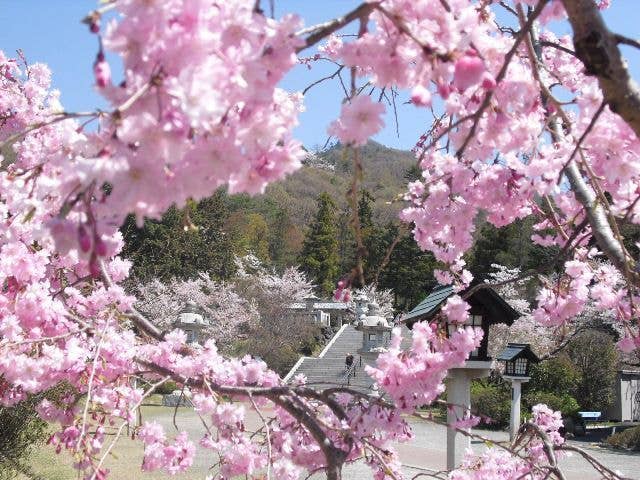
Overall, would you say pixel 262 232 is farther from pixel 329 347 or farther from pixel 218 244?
pixel 329 347

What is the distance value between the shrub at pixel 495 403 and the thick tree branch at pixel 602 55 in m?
14.1

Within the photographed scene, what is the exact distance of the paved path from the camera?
8.55 m

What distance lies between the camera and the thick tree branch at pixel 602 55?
4.06 feet

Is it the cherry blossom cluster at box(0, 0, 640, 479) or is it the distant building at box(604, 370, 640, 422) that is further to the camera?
the distant building at box(604, 370, 640, 422)

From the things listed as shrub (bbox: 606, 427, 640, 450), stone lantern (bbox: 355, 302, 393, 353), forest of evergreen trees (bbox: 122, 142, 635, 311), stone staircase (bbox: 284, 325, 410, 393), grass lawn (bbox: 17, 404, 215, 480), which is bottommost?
shrub (bbox: 606, 427, 640, 450)

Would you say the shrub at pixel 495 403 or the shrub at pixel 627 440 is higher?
the shrub at pixel 495 403

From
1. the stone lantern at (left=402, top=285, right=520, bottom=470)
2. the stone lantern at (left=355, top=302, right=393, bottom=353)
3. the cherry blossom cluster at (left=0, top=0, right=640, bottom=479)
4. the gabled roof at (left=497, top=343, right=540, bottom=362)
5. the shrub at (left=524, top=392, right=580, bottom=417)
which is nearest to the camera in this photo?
the cherry blossom cluster at (left=0, top=0, right=640, bottom=479)

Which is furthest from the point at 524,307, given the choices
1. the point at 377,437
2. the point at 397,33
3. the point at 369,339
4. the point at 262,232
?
the point at 262,232

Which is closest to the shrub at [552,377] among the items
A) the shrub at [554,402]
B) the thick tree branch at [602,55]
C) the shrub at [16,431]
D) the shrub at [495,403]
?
the shrub at [554,402]

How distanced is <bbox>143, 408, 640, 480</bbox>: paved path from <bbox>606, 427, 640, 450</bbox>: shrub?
0.41m

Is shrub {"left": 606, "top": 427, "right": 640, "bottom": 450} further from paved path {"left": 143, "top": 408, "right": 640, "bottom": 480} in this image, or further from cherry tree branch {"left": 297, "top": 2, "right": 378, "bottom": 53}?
cherry tree branch {"left": 297, "top": 2, "right": 378, "bottom": 53}

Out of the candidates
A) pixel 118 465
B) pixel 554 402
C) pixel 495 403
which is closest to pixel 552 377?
pixel 554 402

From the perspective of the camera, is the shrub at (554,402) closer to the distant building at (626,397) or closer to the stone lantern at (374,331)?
the distant building at (626,397)

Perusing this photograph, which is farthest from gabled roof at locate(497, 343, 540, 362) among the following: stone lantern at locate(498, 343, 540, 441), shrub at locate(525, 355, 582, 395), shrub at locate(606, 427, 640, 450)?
shrub at locate(525, 355, 582, 395)
